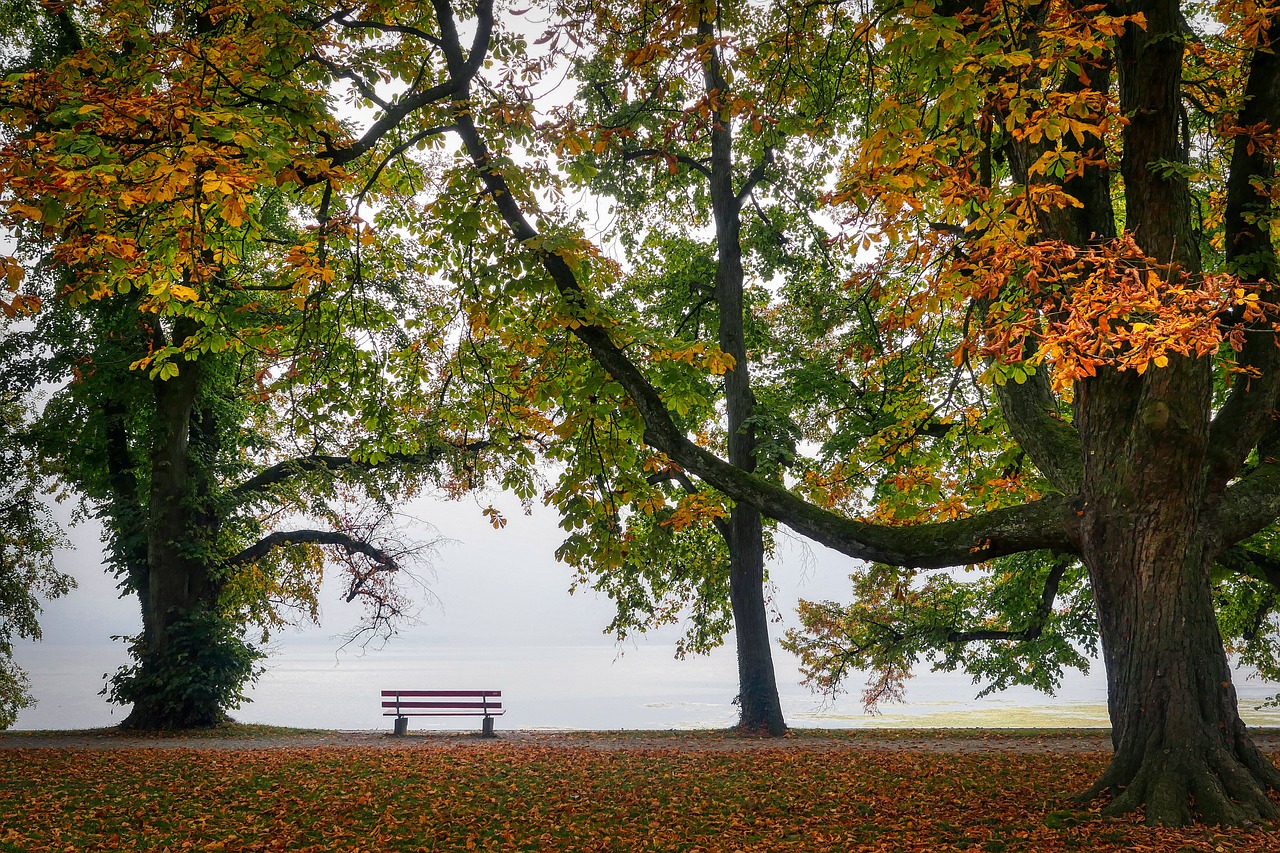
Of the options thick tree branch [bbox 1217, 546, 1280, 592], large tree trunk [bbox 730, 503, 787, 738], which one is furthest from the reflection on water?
thick tree branch [bbox 1217, 546, 1280, 592]

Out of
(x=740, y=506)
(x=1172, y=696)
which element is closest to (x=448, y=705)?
(x=740, y=506)

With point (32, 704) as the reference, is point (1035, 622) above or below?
above

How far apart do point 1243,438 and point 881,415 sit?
7532 mm

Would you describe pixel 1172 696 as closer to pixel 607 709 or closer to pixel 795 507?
pixel 795 507

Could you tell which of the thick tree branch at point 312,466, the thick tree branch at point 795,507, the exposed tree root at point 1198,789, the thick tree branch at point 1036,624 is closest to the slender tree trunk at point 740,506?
the thick tree branch at point 1036,624

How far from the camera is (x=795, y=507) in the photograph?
751cm

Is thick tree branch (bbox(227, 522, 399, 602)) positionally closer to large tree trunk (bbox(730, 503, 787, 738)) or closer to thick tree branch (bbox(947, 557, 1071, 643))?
large tree trunk (bbox(730, 503, 787, 738))

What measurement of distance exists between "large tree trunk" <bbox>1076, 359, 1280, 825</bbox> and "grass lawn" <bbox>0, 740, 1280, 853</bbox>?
16.9 inches

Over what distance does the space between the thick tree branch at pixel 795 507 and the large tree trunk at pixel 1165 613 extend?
0.69m

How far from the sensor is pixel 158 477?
1495 cm

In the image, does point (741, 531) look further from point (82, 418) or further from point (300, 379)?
point (82, 418)

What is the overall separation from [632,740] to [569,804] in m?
6.57

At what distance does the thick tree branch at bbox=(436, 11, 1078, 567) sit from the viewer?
7.08 metres

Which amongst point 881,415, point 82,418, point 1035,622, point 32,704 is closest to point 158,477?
point 82,418
